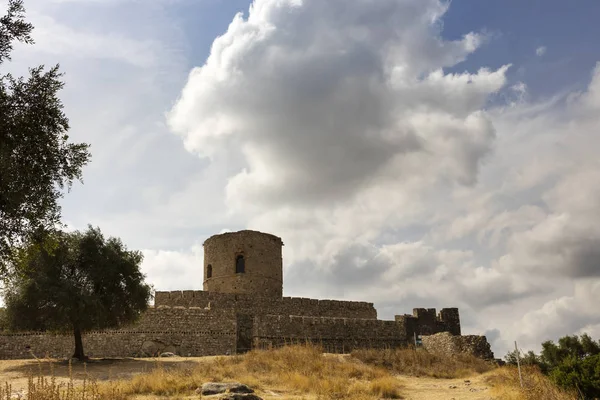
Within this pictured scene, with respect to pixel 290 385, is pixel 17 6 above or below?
above

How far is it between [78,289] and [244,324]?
23.3 feet

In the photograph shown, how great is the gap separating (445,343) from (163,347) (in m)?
12.1

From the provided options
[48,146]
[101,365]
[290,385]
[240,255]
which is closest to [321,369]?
[290,385]

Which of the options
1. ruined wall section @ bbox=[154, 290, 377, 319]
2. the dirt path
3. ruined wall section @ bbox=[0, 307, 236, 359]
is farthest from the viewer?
ruined wall section @ bbox=[154, 290, 377, 319]

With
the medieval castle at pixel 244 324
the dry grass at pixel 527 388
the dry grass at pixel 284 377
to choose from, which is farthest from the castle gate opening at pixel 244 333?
the dry grass at pixel 527 388

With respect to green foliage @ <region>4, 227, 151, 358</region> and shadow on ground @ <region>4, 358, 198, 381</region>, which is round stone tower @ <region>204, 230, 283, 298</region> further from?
shadow on ground @ <region>4, 358, 198, 381</region>

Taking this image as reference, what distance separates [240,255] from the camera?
3078cm

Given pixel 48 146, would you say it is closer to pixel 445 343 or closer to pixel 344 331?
pixel 344 331

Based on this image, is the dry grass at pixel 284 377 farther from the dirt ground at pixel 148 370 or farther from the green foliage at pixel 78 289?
the green foliage at pixel 78 289

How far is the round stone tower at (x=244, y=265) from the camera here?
30.1m

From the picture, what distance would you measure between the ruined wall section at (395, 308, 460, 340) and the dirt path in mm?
10690

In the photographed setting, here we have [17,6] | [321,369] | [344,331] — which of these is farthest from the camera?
[344,331]

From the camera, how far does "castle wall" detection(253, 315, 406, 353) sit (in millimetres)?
22219

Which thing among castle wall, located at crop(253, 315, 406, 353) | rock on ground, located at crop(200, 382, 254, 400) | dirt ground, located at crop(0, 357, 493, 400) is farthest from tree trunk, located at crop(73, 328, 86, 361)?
rock on ground, located at crop(200, 382, 254, 400)
